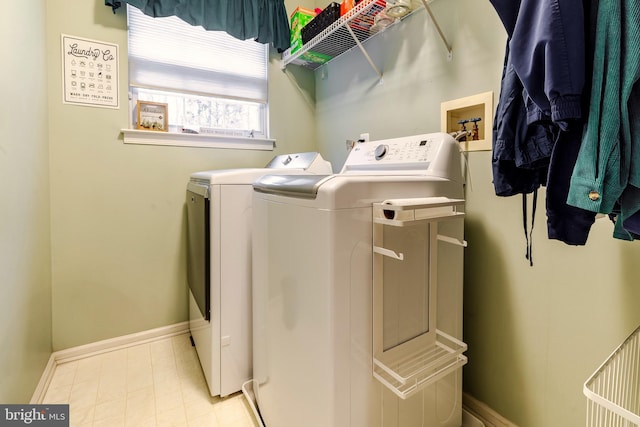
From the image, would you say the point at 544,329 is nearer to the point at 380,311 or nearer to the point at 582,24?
the point at 380,311

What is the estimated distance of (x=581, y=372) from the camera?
1.09 meters

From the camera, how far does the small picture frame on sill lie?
2.02 metres

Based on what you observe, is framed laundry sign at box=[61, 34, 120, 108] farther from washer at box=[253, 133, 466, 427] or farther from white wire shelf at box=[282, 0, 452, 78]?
washer at box=[253, 133, 466, 427]

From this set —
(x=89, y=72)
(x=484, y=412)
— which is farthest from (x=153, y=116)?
(x=484, y=412)

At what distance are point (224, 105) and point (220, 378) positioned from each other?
1833mm

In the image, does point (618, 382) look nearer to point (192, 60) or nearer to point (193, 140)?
point (193, 140)

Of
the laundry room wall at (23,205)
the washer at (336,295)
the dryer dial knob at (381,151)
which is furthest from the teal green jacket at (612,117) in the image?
the laundry room wall at (23,205)

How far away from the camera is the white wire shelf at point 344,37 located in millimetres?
1606

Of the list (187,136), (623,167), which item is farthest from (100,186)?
(623,167)

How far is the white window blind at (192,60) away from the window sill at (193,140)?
1.03 feet

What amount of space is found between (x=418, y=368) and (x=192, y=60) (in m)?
2.30

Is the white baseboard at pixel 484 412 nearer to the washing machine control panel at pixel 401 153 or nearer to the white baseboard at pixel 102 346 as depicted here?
the washing machine control panel at pixel 401 153

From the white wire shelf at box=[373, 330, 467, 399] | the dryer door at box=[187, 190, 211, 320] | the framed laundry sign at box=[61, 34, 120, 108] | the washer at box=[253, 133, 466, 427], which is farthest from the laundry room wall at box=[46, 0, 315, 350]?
the white wire shelf at box=[373, 330, 467, 399]

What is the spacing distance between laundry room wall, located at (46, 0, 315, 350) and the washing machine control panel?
1.13 meters
